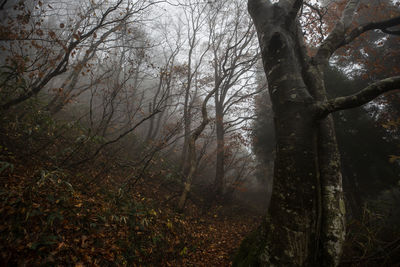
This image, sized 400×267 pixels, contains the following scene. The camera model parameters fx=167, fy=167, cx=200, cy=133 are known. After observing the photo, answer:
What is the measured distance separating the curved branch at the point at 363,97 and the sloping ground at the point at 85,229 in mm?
3324

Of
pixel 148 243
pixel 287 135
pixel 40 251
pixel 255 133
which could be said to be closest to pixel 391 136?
pixel 255 133

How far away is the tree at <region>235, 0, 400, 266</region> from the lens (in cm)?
185

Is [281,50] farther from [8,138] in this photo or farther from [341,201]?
[8,138]

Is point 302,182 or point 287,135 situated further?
point 287,135

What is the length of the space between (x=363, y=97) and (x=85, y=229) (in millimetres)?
4202

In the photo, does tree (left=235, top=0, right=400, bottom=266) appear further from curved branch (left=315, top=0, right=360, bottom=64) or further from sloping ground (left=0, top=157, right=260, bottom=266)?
sloping ground (left=0, top=157, right=260, bottom=266)

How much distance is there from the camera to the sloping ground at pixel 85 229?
6.86ft

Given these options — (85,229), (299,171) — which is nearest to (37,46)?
(85,229)

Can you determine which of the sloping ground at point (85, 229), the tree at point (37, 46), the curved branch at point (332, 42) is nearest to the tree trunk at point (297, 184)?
the curved branch at point (332, 42)

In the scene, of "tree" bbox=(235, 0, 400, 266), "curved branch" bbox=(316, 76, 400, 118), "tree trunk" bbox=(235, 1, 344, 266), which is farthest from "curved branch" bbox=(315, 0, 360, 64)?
"curved branch" bbox=(316, 76, 400, 118)

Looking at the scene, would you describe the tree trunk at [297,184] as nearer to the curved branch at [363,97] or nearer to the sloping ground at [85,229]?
the curved branch at [363,97]

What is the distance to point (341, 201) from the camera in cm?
223

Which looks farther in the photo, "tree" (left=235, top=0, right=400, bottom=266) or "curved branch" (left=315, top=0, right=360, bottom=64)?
"curved branch" (left=315, top=0, right=360, bottom=64)

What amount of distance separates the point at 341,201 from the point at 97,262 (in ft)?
11.1
